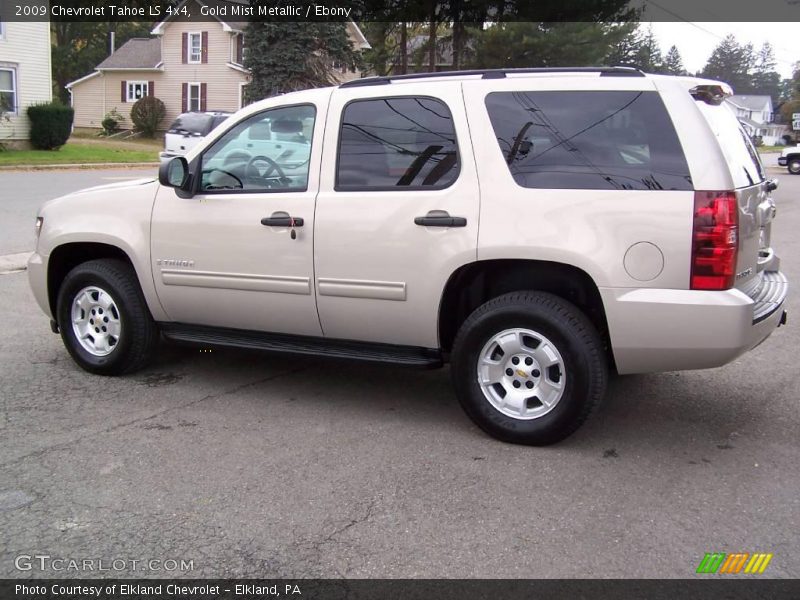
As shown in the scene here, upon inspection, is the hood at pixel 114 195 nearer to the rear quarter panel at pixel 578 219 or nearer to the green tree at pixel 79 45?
the rear quarter panel at pixel 578 219

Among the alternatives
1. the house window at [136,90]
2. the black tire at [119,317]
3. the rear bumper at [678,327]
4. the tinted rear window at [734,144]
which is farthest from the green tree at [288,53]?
the rear bumper at [678,327]

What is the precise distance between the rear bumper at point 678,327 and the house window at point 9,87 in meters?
30.9

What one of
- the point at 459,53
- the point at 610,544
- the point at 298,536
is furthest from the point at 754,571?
the point at 459,53

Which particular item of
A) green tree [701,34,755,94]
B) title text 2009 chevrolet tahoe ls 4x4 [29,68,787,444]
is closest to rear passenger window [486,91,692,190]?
title text 2009 chevrolet tahoe ls 4x4 [29,68,787,444]

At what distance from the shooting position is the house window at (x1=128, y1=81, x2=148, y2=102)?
48981 mm

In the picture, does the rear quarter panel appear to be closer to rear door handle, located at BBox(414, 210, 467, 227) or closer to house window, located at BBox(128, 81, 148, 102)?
rear door handle, located at BBox(414, 210, 467, 227)

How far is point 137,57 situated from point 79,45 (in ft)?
85.6

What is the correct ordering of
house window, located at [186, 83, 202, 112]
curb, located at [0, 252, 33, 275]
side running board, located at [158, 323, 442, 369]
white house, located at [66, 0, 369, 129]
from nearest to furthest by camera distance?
1. side running board, located at [158, 323, 442, 369]
2. curb, located at [0, 252, 33, 275]
3. white house, located at [66, 0, 369, 129]
4. house window, located at [186, 83, 202, 112]

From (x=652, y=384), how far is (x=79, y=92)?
53.3m

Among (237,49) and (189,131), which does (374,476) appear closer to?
(189,131)

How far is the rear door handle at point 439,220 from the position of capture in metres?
4.51

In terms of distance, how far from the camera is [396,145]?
482 cm

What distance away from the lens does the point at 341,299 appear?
4.86 m

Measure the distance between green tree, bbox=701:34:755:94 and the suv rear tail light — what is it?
138 meters
